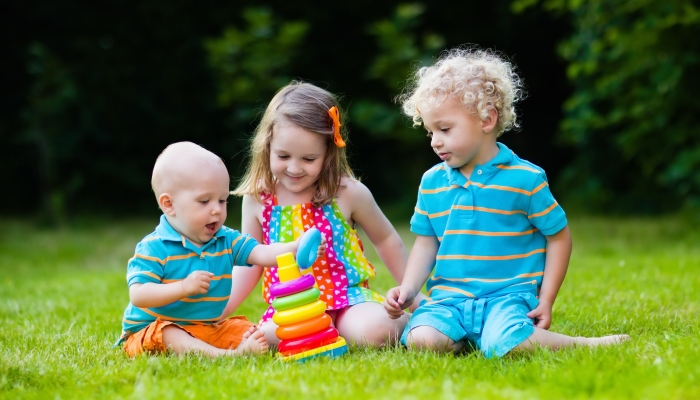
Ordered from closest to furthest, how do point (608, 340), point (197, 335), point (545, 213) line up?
point (608, 340)
point (545, 213)
point (197, 335)

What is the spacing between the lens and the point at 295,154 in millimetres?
3373

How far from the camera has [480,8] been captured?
1288cm

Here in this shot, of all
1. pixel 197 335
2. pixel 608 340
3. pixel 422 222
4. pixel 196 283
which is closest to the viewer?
pixel 196 283

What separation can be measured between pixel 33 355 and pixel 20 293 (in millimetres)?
2740

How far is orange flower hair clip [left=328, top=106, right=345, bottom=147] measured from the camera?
3376mm

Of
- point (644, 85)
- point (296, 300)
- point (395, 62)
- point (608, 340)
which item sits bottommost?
point (608, 340)

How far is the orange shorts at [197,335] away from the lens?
3.08m

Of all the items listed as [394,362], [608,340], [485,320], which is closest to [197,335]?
[394,362]

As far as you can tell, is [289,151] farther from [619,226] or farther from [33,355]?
[619,226]

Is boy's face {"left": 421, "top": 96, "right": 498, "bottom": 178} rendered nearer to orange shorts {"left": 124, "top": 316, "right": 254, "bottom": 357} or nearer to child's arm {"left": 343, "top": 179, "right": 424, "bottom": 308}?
child's arm {"left": 343, "top": 179, "right": 424, "bottom": 308}

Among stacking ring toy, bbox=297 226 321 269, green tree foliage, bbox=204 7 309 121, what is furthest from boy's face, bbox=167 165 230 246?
green tree foliage, bbox=204 7 309 121

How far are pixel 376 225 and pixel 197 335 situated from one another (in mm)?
998

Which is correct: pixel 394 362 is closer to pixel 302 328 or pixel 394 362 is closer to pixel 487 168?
pixel 302 328

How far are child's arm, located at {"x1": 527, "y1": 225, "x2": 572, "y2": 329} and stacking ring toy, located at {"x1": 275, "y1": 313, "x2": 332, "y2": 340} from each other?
83 cm
